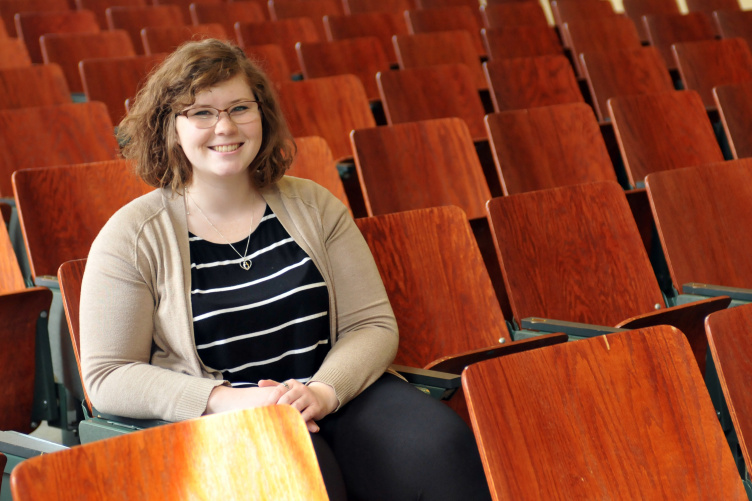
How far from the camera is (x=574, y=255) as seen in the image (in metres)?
1.03

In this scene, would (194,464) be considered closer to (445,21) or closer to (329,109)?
(329,109)

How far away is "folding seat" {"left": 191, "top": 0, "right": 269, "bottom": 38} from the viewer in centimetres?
194

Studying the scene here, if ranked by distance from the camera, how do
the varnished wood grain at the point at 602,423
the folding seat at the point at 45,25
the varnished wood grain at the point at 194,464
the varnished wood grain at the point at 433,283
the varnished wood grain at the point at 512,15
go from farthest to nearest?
1. the varnished wood grain at the point at 512,15
2. the folding seat at the point at 45,25
3. the varnished wood grain at the point at 433,283
4. the varnished wood grain at the point at 602,423
5. the varnished wood grain at the point at 194,464

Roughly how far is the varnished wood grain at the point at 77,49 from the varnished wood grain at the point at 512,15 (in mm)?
933

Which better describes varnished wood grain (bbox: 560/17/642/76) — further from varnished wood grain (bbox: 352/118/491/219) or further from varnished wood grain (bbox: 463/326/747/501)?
varnished wood grain (bbox: 463/326/747/501)

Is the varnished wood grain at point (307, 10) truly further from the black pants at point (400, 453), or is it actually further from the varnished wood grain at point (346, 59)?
the black pants at point (400, 453)

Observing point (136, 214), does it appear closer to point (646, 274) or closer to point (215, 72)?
point (215, 72)

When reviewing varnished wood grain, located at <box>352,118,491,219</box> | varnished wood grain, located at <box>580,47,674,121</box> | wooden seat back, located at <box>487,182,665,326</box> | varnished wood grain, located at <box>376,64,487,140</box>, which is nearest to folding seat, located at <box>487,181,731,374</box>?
wooden seat back, located at <box>487,182,665,326</box>

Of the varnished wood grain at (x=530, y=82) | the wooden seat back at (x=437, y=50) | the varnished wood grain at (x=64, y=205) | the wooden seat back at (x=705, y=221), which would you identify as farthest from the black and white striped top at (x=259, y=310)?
the wooden seat back at (x=437, y=50)

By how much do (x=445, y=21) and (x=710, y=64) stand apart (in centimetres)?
63

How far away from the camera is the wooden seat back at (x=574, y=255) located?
0.99 meters

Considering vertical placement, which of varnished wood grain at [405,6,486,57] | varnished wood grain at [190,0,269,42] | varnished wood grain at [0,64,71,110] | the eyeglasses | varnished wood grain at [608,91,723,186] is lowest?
varnished wood grain at [608,91,723,186]

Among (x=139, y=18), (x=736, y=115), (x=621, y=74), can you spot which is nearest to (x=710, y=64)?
(x=621, y=74)

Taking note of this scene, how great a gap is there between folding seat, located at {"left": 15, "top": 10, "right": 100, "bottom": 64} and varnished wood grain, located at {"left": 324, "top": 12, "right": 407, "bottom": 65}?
20.0 inches
